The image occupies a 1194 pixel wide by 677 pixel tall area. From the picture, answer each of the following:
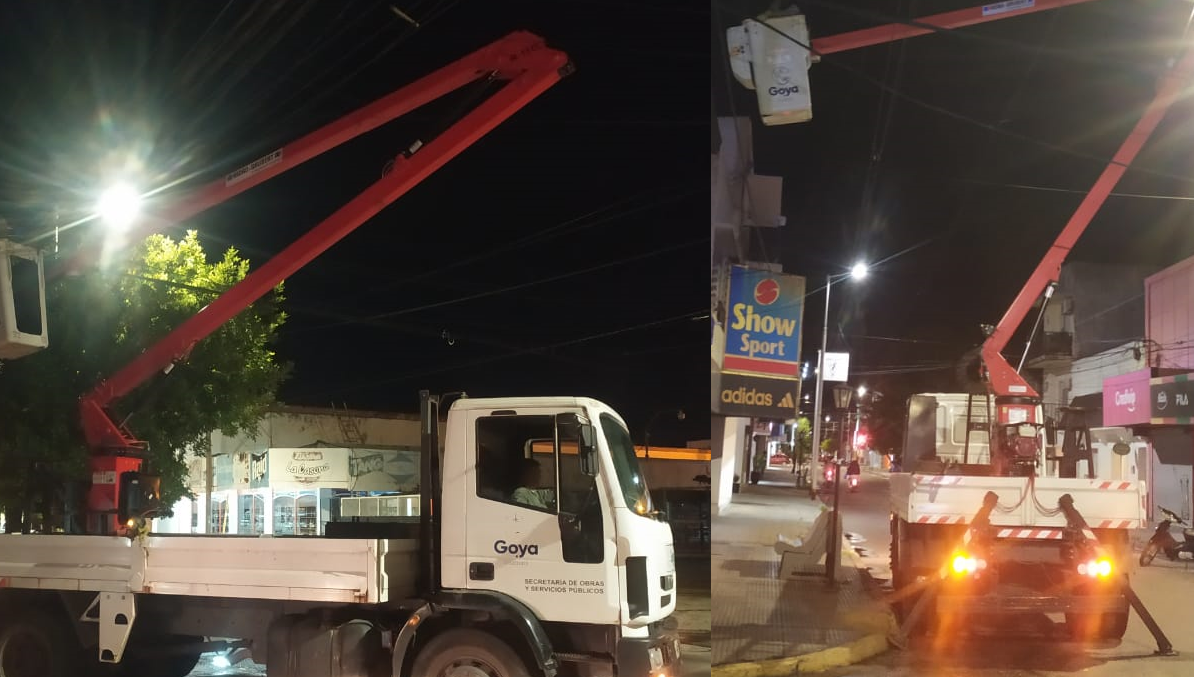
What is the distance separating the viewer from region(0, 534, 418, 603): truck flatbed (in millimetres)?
6213

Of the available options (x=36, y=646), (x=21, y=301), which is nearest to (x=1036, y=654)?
(x=36, y=646)

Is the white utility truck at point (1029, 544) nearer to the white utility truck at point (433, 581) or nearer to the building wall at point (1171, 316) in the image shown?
the white utility truck at point (433, 581)

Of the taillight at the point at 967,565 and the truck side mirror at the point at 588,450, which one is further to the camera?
the taillight at the point at 967,565

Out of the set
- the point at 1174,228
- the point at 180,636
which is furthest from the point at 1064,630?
the point at 180,636

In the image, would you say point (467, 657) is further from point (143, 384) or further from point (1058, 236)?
point (1058, 236)

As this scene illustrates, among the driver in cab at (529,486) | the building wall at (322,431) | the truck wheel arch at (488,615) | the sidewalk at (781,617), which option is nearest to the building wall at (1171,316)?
the sidewalk at (781,617)

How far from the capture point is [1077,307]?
12.2 m

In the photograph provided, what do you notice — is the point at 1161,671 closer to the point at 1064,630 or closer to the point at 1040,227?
the point at 1064,630

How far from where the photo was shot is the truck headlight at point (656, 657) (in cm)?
573

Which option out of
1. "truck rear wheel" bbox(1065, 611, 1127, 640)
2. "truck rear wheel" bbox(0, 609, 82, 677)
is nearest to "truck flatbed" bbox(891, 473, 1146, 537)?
"truck rear wheel" bbox(1065, 611, 1127, 640)

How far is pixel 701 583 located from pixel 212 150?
10073mm

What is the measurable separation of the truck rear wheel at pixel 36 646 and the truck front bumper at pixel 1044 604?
8036 millimetres

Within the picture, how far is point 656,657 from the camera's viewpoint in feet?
19.2

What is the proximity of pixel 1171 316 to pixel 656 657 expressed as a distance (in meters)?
9.81
